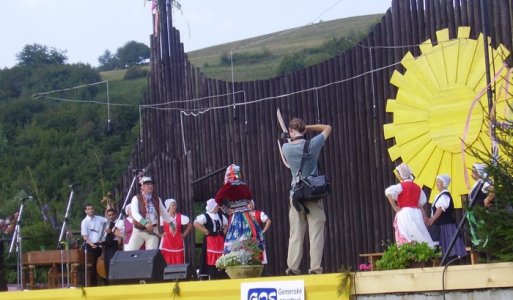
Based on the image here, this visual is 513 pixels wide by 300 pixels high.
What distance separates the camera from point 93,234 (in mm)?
15852

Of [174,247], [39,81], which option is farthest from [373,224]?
[39,81]

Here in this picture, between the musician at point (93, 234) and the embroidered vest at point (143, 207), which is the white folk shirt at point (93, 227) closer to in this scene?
the musician at point (93, 234)

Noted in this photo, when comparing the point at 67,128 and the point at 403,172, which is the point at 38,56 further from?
the point at 403,172

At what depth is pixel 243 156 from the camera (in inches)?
659

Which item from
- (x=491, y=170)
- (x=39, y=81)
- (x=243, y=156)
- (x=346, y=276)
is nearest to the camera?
(x=491, y=170)

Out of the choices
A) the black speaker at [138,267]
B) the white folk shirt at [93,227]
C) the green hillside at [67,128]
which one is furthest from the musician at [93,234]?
the green hillside at [67,128]

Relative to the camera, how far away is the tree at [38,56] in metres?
57.1

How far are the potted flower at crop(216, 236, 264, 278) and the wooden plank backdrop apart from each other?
12.6 feet

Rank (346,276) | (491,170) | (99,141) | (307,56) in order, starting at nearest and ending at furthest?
(491,170) → (346,276) → (99,141) → (307,56)

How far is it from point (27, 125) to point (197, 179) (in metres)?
28.2

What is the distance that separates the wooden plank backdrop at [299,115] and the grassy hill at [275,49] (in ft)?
123

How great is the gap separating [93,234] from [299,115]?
10.6ft

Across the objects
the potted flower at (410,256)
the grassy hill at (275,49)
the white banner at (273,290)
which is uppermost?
the grassy hill at (275,49)

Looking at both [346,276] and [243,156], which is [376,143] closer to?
[243,156]
